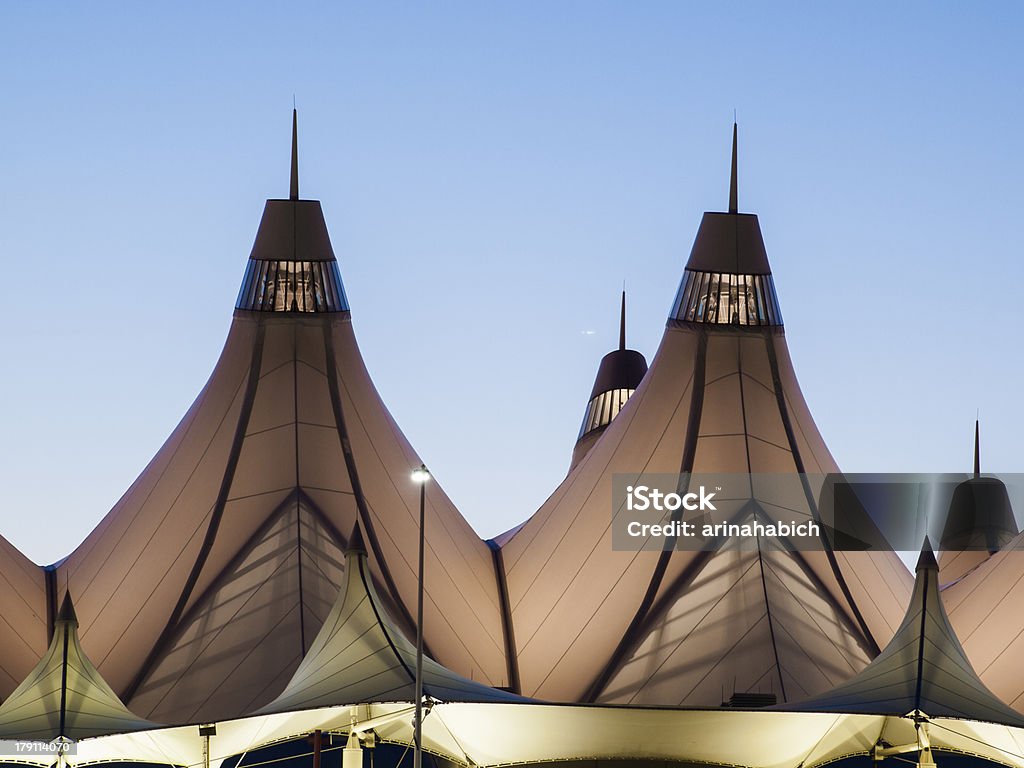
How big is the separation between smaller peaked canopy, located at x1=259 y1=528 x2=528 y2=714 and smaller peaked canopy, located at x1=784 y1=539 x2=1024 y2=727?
14.8 feet

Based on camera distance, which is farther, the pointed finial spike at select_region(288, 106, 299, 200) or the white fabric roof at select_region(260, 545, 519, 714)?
the pointed finial spike at select_region(288, 106, 299, 200)

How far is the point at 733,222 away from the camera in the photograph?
3672 centimetres

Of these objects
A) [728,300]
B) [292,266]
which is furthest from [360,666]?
[728,300]

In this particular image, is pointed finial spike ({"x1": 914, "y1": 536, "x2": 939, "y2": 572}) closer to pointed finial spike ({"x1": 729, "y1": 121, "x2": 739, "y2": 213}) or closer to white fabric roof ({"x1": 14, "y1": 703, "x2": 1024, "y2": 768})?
white fabric roof ({"x1": 14, "y1": 703, "x2": 1024, "y2": 768})

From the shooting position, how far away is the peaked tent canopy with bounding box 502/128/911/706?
1308 inches

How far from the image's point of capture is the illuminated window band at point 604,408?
49.5 metres

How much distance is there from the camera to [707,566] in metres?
34.2

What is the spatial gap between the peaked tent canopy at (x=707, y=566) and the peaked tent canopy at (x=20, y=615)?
787 cm

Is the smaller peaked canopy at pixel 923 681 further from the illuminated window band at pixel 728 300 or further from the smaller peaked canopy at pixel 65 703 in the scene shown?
the illuminated window band at pixel 728 300

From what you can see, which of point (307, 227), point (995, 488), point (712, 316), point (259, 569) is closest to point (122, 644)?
point (259, 569)

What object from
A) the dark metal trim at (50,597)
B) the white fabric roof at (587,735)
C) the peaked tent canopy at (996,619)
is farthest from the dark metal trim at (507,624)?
the dark metal trim at (50,597)

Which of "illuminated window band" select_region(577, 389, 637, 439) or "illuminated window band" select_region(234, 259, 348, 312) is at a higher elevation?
"illuminated window band" select_region(234, 259, 348, 312)

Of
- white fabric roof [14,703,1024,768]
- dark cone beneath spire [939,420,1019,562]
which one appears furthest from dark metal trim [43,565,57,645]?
dark cone beneath spire [939,420,1019,562]

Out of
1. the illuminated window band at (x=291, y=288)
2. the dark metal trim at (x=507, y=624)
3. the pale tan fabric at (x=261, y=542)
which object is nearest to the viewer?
the pale tan fabric at (x=261, y=542)
